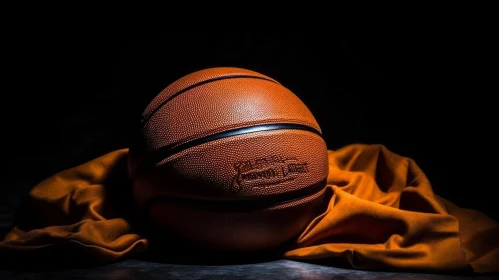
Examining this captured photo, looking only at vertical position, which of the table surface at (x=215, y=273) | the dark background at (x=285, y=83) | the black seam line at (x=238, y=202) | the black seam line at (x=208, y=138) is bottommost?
the table surface at (x=215, y=273)

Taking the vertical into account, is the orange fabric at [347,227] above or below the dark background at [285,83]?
below

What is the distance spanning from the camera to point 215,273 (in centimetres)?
152

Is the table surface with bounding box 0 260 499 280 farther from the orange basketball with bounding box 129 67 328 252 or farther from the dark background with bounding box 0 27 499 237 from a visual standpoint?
the dark background with bounding box 0 27 499 237

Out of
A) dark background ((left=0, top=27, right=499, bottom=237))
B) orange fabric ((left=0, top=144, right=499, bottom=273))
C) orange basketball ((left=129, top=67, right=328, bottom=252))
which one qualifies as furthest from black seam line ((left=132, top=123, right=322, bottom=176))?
dark background ((left=0, top=27, right=499, bottom=237))

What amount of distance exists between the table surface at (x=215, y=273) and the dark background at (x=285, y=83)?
102cm

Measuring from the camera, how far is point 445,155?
8.36ft

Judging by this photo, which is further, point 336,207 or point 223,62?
point 223,62

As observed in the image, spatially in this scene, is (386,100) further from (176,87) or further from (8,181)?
(8,181)

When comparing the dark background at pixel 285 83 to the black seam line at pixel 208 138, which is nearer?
the black seam line at pixel 208 138

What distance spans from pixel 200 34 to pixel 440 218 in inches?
49.3

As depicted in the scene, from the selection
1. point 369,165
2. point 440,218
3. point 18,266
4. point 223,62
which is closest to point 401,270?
point 440,218

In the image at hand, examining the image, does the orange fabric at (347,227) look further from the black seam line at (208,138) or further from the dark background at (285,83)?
the dark background at (285,83)

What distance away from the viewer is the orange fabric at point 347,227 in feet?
5.20

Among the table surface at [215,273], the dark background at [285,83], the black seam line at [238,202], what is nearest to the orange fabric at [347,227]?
the table surface at [215,273]
